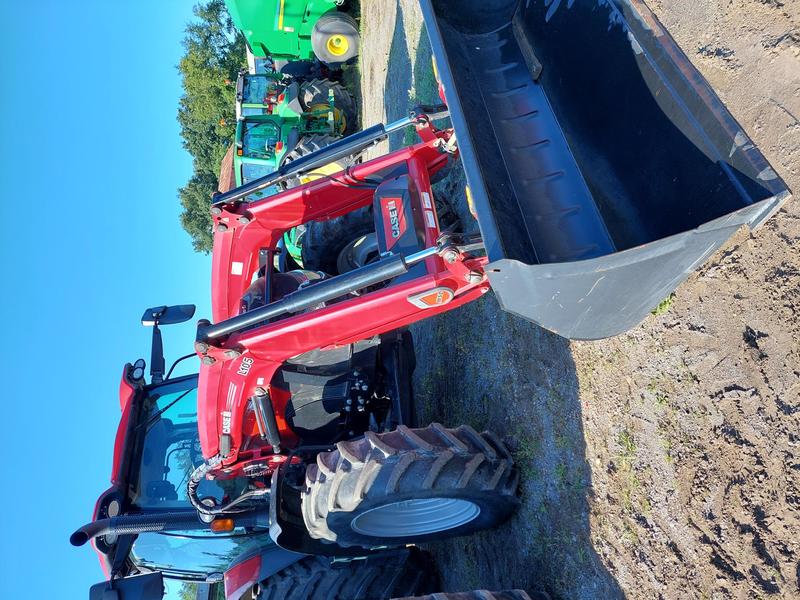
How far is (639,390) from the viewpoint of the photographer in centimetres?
268

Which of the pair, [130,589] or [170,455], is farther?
[170,455]

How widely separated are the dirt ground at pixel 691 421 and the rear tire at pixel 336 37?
308 inches

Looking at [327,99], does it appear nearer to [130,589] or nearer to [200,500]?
[200,500]

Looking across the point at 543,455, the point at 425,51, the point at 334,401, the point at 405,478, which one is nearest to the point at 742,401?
the point at 543,455

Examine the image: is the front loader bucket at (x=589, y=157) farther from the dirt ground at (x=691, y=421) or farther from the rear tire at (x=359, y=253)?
the rear tire at (x=359, y=253)

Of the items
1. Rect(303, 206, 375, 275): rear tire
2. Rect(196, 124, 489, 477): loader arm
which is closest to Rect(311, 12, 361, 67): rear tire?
Rect(303, 206, 375, 275): rear tire

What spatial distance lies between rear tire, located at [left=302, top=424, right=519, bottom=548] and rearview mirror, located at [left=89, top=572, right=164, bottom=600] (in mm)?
859

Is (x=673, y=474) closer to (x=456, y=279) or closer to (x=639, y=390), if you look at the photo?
(x=639, y=390)

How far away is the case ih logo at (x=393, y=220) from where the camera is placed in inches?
121

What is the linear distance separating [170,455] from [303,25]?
30.0 ft

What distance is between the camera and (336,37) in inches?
395

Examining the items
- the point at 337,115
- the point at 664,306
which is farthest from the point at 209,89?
the point at 664,306

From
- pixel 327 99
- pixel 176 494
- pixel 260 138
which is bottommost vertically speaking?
pixel 176 494

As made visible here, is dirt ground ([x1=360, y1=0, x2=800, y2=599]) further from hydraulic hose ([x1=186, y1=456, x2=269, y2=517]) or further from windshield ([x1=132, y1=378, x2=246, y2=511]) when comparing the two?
windshield ([x1=132, y1=378, x2=246, y2=511])
